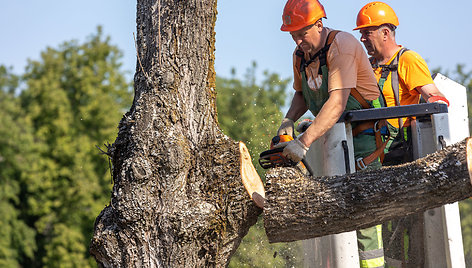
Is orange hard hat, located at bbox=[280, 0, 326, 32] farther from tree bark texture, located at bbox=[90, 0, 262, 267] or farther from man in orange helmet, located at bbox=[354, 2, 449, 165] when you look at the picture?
man in orange helmet, located at bbox=[354, 2, 449, 165]

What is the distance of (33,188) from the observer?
20.5 metres

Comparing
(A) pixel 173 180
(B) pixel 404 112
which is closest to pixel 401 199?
(B) pixel 404 112

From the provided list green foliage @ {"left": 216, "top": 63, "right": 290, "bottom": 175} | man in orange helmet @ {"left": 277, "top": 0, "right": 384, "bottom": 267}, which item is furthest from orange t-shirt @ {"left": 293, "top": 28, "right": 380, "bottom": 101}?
green foliage @ {"left": 216, "top": 63, "right": 290, "bottom": 175}

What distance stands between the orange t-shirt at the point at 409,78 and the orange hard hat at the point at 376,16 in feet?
1.26

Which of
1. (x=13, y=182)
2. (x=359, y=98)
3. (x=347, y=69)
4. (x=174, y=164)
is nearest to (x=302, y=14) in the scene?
(x=347, y=69)

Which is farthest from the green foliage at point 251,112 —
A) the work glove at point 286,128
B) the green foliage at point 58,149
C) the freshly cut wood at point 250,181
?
the freshly cut wood at point 250,181

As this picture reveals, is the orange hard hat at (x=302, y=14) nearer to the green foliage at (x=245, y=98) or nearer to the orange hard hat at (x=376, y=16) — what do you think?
the orange hard hat at (x=376, y=16)

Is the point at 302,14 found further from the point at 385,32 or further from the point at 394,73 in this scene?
the point at 385,32

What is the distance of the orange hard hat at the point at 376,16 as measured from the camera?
16.4ft

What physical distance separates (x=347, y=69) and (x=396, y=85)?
Answer: 51.0 inches

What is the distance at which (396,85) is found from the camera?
183 inches

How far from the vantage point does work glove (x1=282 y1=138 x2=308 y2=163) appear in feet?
11.1

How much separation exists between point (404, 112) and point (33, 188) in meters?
18.9

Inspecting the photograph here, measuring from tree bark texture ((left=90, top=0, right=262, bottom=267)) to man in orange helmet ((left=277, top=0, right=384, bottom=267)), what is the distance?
50cm
